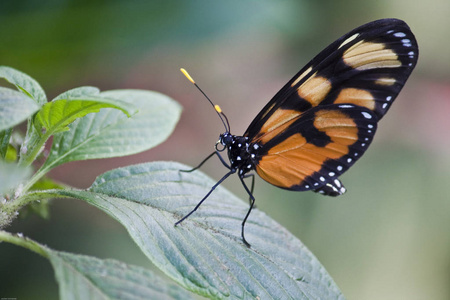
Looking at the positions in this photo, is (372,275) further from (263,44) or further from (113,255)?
(263,44)

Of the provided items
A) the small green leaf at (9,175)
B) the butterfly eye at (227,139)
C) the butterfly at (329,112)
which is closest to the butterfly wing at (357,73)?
the butterfly at (329,112)

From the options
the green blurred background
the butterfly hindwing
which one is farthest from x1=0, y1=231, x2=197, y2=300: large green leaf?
the green blurred background

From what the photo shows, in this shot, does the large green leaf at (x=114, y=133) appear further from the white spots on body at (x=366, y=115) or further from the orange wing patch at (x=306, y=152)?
the white spots on body at (x=366, y=115)

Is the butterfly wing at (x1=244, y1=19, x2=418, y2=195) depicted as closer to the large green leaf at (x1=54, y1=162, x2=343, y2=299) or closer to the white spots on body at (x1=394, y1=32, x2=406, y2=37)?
the white spots on body at (x1=394, y1=32, x2=406, y2=37)

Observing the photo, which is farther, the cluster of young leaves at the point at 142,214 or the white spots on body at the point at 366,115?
the white spots on body at the point at 366,115

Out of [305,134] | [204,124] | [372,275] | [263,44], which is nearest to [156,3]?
[204,124]

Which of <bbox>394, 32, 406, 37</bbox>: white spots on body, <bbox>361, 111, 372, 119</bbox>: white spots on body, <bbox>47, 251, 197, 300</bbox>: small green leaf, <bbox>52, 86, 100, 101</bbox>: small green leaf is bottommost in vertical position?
<bbox>47, 251, 197, 300</bbox>: small green leaf

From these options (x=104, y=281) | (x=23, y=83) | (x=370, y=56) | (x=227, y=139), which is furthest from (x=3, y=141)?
(x=370, y=56)
